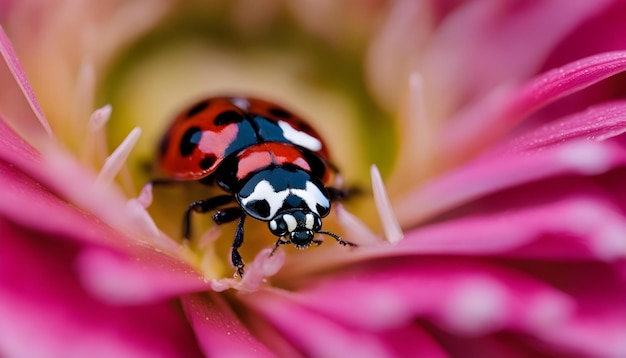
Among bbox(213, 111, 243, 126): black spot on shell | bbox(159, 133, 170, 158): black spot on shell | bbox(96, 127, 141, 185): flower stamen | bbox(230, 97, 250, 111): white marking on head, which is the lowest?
bbox(96, 127, 141, 185): flower stamen

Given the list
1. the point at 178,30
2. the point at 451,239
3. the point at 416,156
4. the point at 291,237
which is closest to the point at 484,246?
the point at 451,239

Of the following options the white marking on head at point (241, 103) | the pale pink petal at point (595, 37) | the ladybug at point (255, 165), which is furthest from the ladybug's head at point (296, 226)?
the pale pink petal at point (595, 37)

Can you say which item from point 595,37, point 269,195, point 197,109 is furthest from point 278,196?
point 595,37

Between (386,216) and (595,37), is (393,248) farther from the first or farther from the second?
(595,37)

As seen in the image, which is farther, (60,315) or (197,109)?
(197,109)

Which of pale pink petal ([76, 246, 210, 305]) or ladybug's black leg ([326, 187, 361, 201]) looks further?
ladybug's black leg ([326, 187, 361, 201])

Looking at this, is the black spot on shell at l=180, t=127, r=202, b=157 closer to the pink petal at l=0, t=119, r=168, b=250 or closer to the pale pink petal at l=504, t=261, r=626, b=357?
the pink petal at l=0, t=119, r=168, b=250

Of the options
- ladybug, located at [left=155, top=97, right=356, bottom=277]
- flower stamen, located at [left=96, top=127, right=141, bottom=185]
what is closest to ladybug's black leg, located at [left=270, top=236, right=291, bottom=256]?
ladybug, located at [left=155, top=97, right=356, bottom=277]
